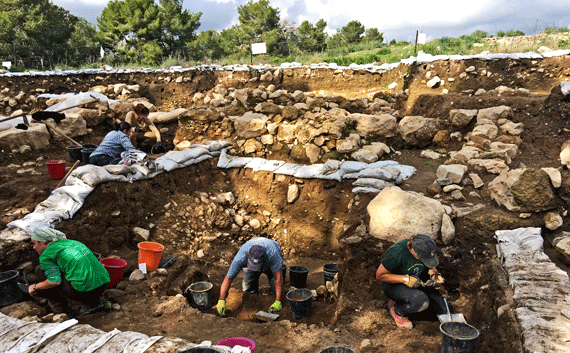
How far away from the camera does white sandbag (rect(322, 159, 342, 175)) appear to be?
5.68m

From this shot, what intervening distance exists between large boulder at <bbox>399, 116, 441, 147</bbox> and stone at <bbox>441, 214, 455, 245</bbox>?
319 centimetres

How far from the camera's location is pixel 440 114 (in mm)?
7277

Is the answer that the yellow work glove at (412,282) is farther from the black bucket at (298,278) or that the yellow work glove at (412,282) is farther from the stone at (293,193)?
the stone at (293,193)

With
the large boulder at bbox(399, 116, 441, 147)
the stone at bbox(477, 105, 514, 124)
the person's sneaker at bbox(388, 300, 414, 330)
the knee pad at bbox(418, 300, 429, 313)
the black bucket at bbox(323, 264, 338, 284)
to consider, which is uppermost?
the stone at bbox(477, 105, 514, 124)

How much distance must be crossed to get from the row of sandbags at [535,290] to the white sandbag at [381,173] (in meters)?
1.73

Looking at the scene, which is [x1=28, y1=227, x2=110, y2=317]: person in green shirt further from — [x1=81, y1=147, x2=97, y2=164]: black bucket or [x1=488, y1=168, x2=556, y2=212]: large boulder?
[x1=488, y1=168, x2=556, y2=212]: large boulder

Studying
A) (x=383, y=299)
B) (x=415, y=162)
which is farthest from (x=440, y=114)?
(x=383, y=299)

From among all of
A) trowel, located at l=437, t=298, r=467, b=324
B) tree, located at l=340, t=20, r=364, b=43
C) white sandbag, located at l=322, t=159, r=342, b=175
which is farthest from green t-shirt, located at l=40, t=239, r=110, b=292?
tree, located at l=340, t=20, r=364, b=43

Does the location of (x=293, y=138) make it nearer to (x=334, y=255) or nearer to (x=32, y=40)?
(x=334, y=255)

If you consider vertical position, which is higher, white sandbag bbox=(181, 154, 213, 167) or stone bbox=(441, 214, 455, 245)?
white sandbag bbox=(181, 154, 213, 167)

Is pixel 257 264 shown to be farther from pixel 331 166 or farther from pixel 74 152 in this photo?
pixel 74 152

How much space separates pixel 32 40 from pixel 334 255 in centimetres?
2561

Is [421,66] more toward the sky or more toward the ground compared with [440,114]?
more toward the sky

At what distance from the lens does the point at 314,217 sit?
576 centimetres
